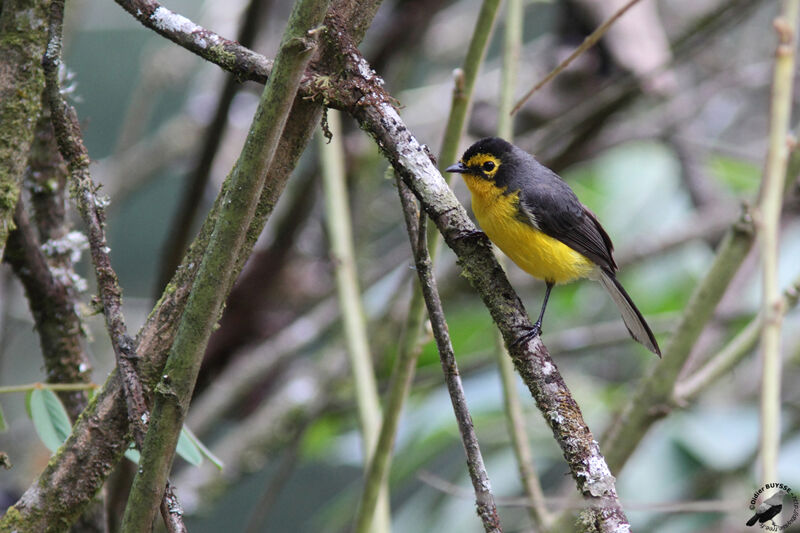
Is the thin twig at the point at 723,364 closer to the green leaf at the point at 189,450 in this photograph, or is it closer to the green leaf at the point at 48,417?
the green leaf at the point at 189,450

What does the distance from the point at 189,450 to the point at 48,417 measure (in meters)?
0.34

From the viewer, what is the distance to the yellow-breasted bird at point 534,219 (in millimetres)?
2992

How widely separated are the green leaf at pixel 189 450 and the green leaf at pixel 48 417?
0.90 feet

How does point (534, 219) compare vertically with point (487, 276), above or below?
above

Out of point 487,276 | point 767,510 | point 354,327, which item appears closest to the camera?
point 487,276

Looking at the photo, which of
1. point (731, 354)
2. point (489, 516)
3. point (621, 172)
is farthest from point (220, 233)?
point (621, 172)

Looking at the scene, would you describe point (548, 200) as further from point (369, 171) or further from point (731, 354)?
point (369, 171)

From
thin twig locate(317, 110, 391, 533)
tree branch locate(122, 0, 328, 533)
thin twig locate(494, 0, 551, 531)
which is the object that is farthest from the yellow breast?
tree branch locate(122, 0, 328, 533)

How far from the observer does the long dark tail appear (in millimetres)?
2605

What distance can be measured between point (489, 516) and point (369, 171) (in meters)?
3.64

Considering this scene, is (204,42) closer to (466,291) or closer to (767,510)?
(767,510)

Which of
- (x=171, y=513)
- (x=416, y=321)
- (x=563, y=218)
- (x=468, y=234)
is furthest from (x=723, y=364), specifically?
(x=171, y=513)

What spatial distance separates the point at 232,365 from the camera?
190 inches

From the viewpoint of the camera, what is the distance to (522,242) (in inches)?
117
